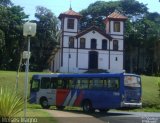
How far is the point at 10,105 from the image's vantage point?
14047mm

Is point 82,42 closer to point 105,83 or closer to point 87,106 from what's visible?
point 87,106

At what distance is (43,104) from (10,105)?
17637 mm

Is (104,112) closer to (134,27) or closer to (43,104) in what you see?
(43,104)

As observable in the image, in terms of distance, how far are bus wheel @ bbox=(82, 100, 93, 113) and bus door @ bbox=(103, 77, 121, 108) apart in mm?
1416

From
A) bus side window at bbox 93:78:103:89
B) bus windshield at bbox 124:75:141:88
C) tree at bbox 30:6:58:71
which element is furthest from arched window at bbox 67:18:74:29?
bus windshield at bbox 124:75:141:88

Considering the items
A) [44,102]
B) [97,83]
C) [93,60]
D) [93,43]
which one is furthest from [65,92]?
[93,43]

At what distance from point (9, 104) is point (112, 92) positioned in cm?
1307

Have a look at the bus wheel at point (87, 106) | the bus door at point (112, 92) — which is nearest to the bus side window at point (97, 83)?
the bus door at point (112, 92)

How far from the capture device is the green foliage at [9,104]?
1388 cm

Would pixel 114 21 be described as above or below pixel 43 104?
above

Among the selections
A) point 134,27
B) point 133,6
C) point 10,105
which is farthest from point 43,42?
point 10,105

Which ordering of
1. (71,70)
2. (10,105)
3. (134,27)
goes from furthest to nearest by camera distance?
1. (134,27)
2. (71,70)
3. (10,105)

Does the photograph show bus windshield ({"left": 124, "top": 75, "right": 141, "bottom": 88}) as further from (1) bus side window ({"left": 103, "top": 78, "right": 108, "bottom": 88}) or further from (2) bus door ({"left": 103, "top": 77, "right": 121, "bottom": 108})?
(1) bus side window ({"left": 103, "top": 78, "right": 108, "bottom": 88})

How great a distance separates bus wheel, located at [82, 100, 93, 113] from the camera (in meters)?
27.6
